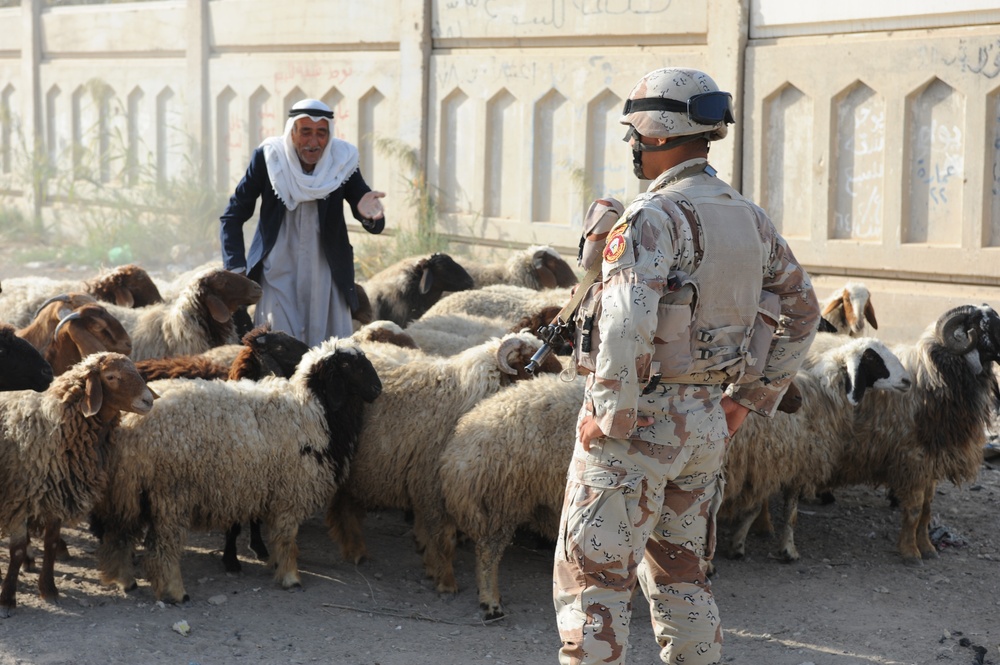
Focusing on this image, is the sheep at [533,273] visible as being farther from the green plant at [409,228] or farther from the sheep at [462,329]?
the green plant at [409,228]

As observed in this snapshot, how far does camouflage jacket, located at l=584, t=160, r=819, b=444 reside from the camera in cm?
336

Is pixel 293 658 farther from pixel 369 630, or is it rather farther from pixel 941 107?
pixel 941 107

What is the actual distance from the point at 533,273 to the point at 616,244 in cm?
614

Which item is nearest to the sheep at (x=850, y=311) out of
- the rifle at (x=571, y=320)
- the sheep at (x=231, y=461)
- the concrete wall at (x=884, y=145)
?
the concrete wall at (x=884, y=145)

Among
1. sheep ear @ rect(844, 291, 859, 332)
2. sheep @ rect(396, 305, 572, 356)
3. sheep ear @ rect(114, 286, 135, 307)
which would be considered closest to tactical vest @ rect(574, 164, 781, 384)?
sheep @ rect(396, 305, 572, 356)

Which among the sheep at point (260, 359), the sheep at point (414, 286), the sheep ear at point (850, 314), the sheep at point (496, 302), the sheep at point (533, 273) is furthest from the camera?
the sheep at point (533, 273)

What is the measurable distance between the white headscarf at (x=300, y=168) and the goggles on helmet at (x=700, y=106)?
10.6ft

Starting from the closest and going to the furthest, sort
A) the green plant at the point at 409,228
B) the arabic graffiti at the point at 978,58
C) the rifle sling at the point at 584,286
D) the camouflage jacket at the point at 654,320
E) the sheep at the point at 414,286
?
the camouflage jacket at the point at 654,320 < the rifle sling at the point at 584,286 < the arabic graffiti at the point at 978,58 < the sheep at the point at 414,286 < the green plant at the point at 409,228

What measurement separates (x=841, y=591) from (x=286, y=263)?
3.48m

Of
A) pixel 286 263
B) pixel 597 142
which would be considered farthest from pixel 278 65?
pixel 286 263

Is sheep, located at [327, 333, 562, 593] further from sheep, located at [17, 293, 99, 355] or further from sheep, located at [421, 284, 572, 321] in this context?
sheep, located at [421, 284, 572, 321]

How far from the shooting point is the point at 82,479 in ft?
16.6

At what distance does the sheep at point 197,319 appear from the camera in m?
6.72

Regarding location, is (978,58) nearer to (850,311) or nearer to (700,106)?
(850,311)
